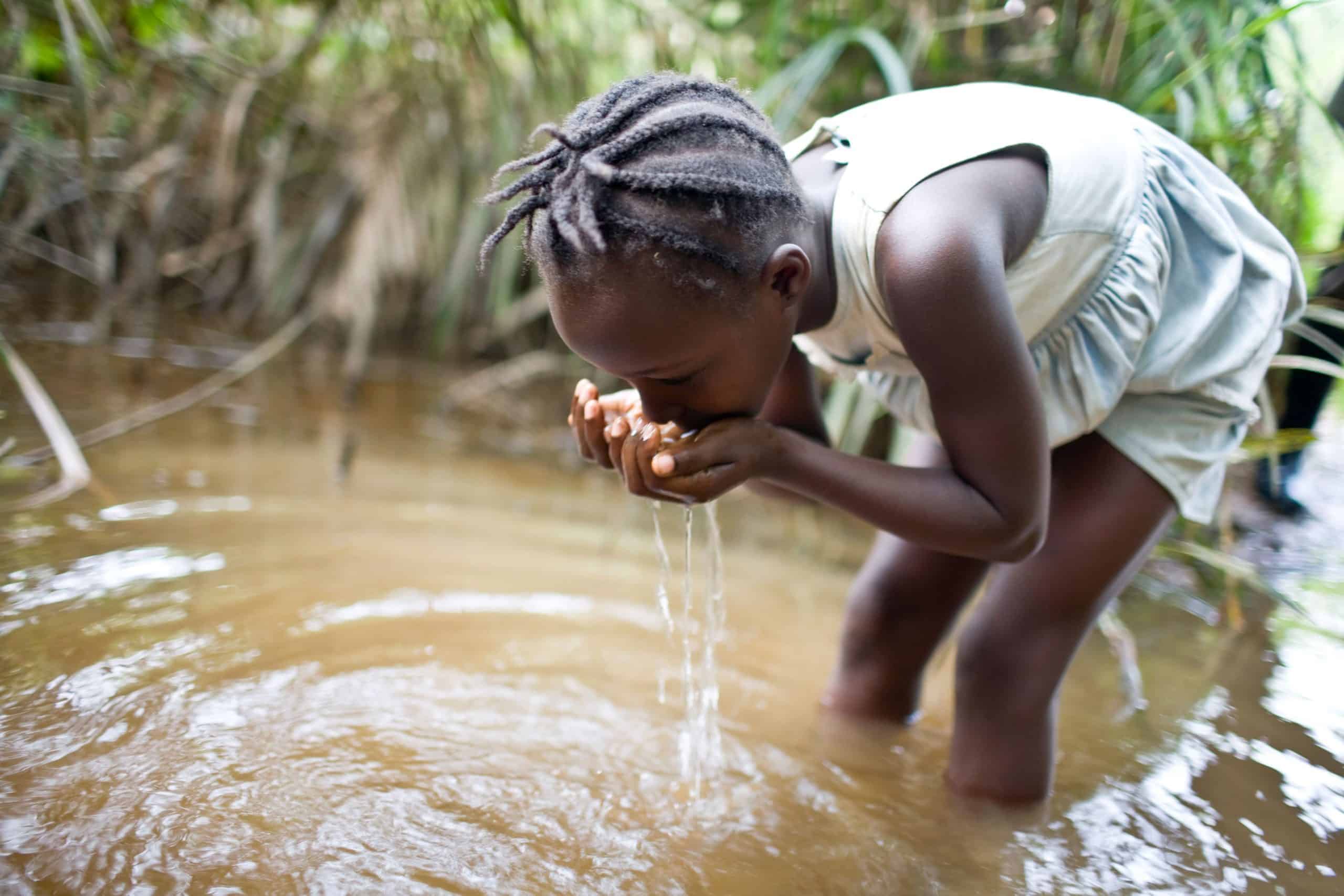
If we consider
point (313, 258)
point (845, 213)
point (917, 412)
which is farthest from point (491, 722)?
point (313, 258)

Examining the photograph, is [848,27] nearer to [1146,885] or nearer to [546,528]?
[546,528]

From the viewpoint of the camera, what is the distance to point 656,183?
1.07 m

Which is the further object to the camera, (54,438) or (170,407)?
(170,407)

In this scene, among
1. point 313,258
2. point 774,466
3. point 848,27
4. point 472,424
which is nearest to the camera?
point 774,466

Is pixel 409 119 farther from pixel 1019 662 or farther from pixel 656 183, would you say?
pixel 1019 662

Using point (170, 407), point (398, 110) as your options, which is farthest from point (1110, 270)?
point (398, 110)

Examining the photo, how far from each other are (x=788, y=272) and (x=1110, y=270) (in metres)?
0.46

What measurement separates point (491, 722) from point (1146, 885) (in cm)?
100

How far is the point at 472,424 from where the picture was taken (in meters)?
3.51

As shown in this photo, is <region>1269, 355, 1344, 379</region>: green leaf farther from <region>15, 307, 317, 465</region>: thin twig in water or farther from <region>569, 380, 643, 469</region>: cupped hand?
<region>15, 307, 317, 465</region>: thin twig in water

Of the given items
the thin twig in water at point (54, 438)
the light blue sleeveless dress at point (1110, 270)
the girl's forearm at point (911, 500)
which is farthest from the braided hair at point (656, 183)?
the thin twig in water at point (54, 438)

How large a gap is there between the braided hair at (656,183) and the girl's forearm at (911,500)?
28 cm

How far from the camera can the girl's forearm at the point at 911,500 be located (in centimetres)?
121

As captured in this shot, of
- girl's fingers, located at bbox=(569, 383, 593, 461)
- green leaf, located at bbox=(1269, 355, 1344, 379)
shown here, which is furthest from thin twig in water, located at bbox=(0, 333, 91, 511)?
green leaf, located at bbox=(1269, 355, 1344, 379)
